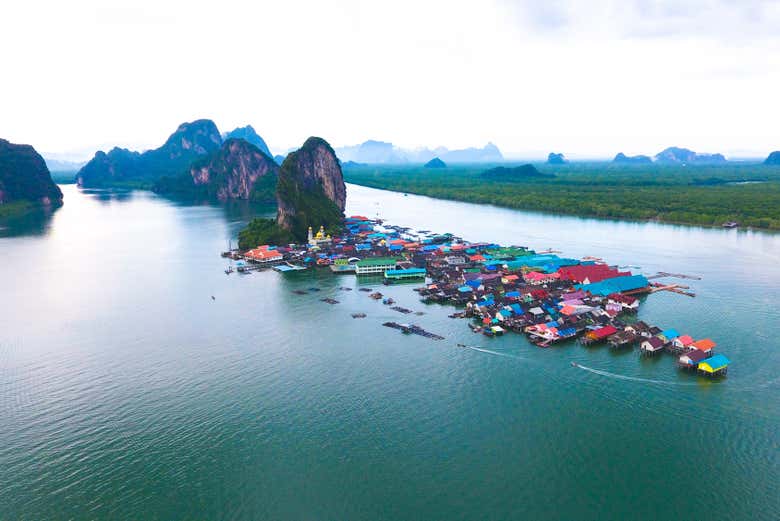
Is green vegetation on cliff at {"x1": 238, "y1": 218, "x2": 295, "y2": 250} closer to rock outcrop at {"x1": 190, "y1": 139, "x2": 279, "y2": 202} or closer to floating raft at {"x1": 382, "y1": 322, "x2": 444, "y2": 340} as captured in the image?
floating raft at {"x1": 382, "y1": 322, "x2": 444, "y2": 340}

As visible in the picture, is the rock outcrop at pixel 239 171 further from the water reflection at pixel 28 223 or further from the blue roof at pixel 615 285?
the blue roof at pixel 615 285

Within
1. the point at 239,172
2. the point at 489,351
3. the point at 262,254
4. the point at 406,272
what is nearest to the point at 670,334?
the point at 489,351

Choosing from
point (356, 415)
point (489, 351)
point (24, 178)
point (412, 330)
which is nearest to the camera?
point (356, 415)

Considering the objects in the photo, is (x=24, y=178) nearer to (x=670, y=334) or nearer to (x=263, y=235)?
(x=263, y=235)

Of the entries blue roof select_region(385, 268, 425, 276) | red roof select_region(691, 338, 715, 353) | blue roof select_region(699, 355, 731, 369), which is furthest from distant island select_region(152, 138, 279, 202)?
blue roof select_region(699, 355, 731, 369)

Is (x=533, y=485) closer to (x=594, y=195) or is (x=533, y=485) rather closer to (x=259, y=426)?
(x=259, y=426)

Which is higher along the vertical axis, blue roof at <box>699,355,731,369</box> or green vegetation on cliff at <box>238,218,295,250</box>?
green vegetation on cliff at <box>238,218,295,250</box>

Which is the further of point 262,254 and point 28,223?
point 28,223
